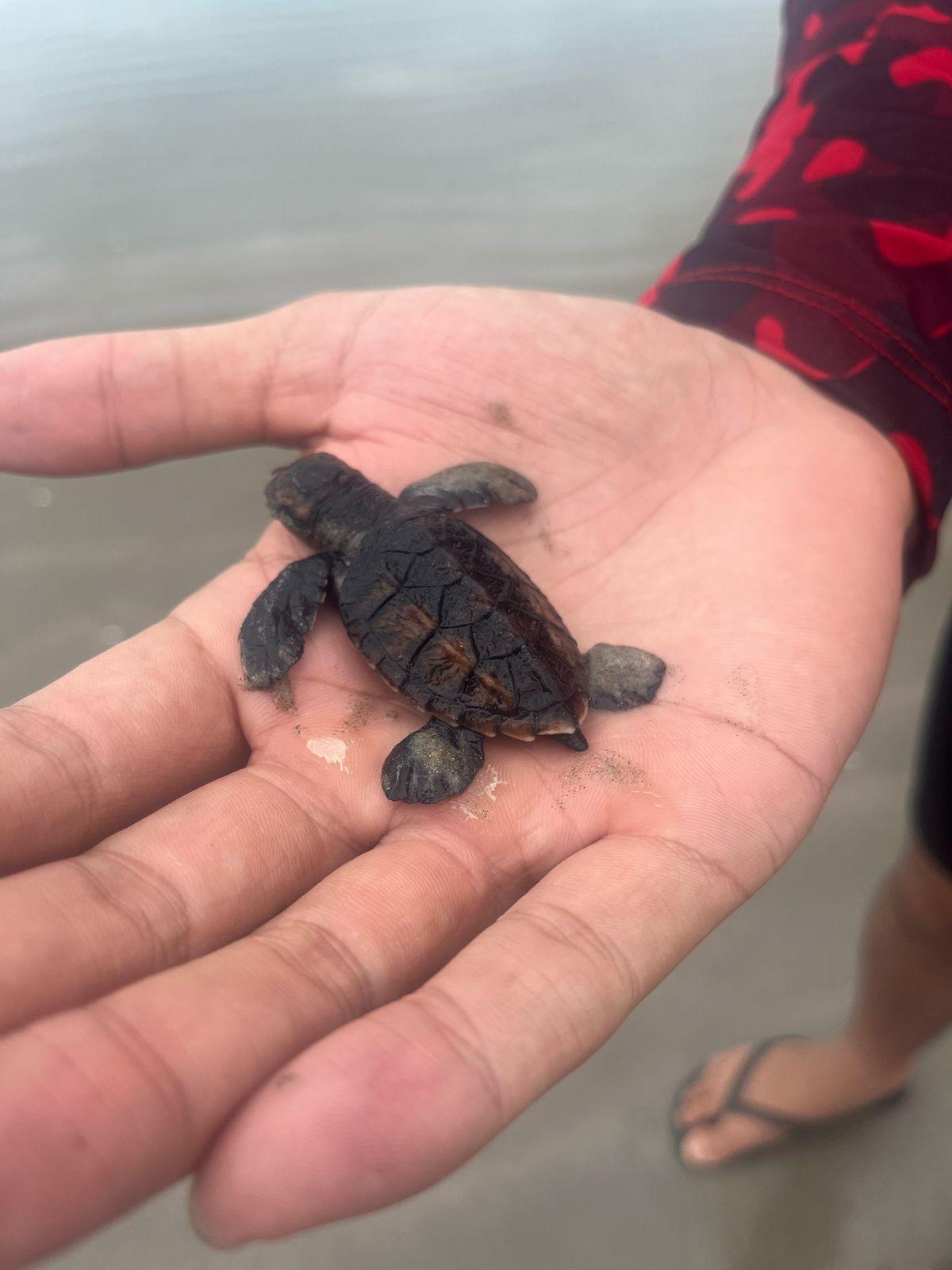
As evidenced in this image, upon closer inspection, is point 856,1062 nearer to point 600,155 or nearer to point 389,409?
point 389,409

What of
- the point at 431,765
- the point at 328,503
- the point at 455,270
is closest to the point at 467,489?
the point at 328,503

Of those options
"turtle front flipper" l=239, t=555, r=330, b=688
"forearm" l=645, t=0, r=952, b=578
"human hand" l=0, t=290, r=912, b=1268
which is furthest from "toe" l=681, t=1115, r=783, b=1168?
"turtle front flipper" l=239, t=555, r=330, b=688

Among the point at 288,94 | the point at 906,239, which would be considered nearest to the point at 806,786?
the point at 906,239

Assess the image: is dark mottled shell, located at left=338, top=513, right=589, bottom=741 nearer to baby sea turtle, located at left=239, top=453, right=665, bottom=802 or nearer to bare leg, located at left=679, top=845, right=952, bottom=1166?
baby sea turtle, located at left=239, top=453, right=665, bottom=802

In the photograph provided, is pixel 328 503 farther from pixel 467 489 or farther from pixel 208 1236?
pixel 208 1236

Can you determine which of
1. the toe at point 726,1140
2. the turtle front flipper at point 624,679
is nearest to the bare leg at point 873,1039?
the toe at point 726,1140

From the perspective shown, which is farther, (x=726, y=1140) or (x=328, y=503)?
(x=726, y=1140)

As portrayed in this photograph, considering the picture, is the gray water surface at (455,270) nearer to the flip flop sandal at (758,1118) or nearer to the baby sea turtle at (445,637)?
the flip flop sandal at (758,1118)
